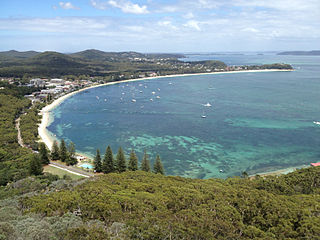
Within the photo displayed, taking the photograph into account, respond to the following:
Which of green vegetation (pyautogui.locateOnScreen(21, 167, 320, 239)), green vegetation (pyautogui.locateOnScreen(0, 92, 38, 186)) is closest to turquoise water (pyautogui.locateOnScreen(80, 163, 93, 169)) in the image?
green vegetation (pyautogui.locateOnScreen(0, 92, 38, 186))

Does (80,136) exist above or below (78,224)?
below

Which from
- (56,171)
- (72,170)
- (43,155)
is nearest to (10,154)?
(43,155)

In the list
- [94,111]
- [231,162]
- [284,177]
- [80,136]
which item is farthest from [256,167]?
[94,111]

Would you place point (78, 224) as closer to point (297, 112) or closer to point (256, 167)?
point (256, 167)

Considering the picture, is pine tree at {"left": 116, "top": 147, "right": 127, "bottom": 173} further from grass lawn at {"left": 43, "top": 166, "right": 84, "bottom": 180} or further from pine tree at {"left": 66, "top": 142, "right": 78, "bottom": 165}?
pine tree at {"left": 66, "top": 142, "right": 78, "bottom": 165}

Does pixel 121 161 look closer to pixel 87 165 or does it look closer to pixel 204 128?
pixel 87 165
